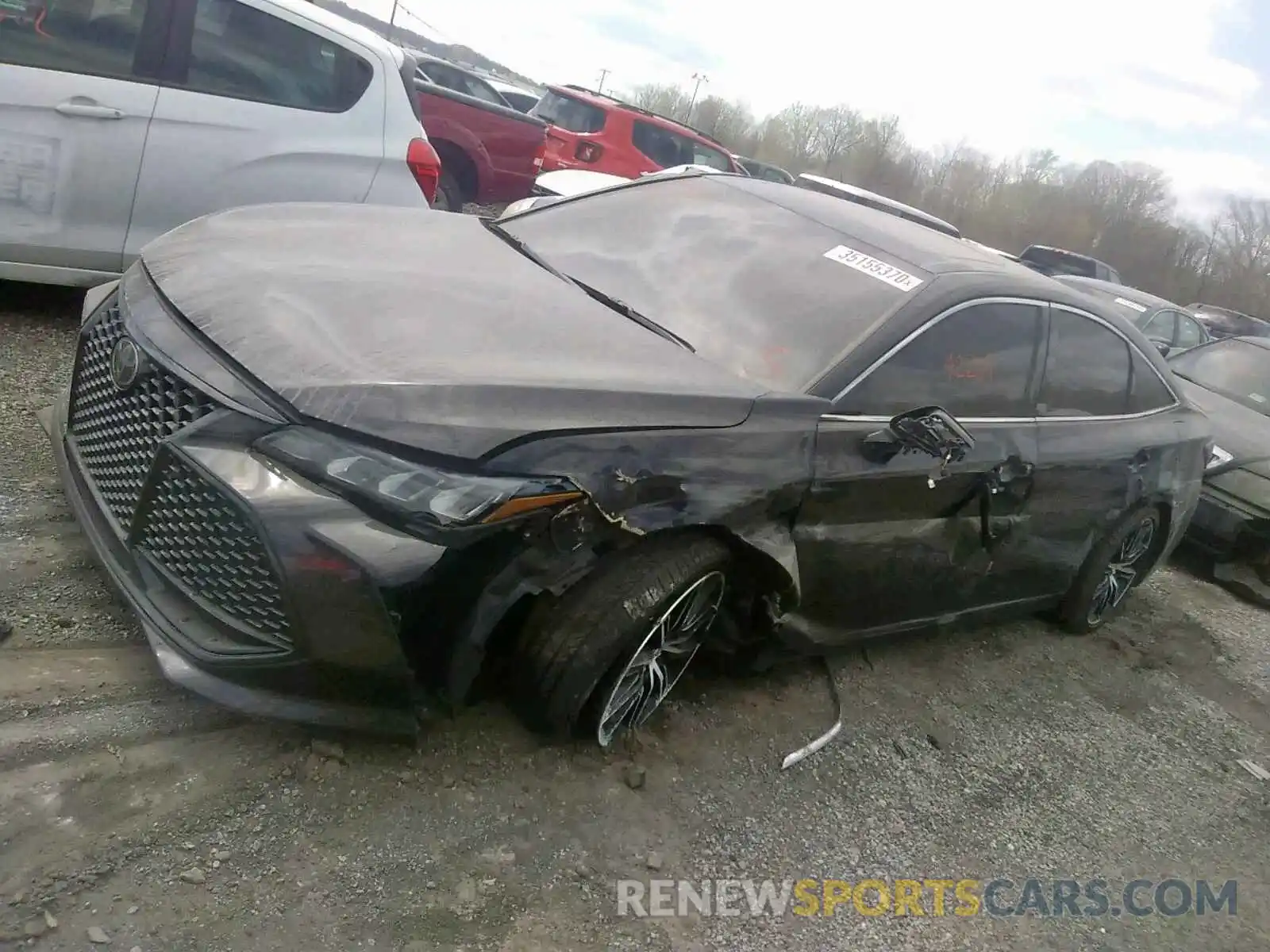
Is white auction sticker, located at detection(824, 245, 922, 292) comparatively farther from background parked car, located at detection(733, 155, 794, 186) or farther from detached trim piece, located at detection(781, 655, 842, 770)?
background parked car, located at detection(733, 155, 794, 186)

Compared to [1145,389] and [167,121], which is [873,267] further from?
[167,121]

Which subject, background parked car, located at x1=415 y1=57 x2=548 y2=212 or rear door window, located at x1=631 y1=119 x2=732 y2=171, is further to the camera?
rear door window, located at x1=631 y1=119 x2=732 y2=171

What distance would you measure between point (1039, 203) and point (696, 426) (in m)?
47.6

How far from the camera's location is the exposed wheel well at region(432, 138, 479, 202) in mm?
8443

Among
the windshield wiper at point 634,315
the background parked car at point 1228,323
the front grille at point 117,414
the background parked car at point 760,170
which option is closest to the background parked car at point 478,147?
the windshield wiper at point 634,315

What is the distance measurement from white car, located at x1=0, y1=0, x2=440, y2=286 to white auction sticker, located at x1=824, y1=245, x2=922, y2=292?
2.58 meters

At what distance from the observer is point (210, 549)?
2240 millimetres

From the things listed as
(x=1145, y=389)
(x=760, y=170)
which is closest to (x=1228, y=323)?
(x=760, y=170)

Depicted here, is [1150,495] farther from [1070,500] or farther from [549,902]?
[549,902]

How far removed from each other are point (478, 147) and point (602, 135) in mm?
3928

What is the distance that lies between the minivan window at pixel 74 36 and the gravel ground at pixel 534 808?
4.23 feet


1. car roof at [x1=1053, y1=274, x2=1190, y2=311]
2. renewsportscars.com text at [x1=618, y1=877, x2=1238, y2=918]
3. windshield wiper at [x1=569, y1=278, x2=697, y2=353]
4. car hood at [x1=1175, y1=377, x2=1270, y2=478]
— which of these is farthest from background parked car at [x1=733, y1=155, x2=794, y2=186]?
renewsportscars.com text at [x1=618, y1=877, x2=1238, y2=918]

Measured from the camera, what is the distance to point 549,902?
2.33 metres

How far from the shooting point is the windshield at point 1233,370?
23.4ft
